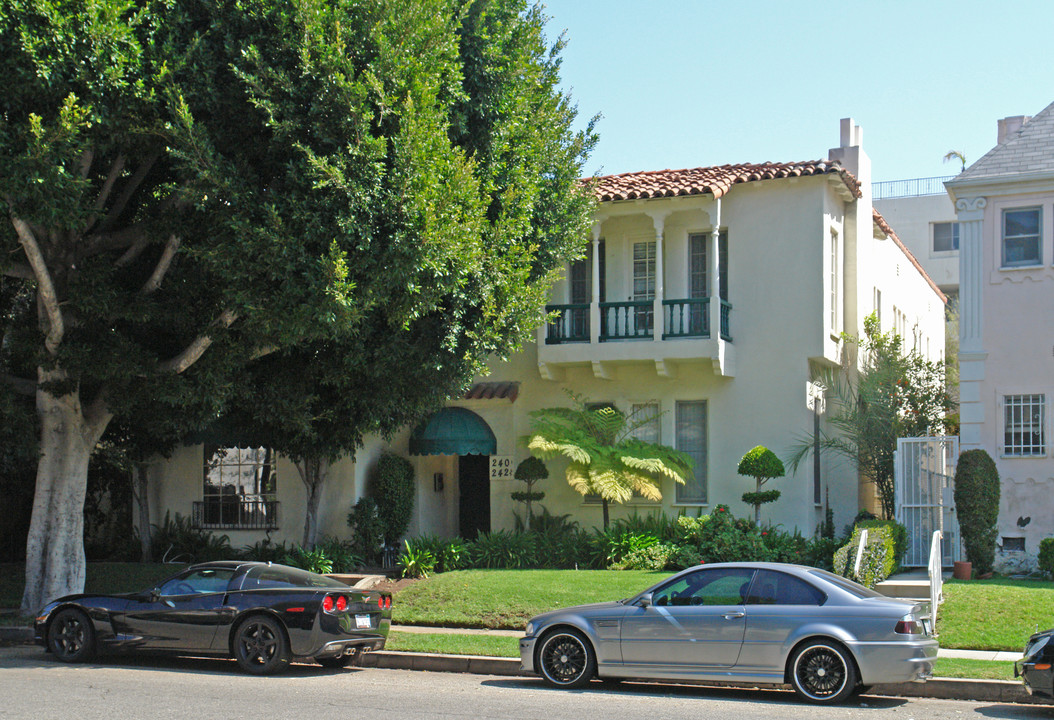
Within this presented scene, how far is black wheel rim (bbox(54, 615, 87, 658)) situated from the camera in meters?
12.5

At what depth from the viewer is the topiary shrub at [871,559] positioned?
1519 centimetres

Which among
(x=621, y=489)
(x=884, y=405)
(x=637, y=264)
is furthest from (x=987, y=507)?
(x=637, y=264)

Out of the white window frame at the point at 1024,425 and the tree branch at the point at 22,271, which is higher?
the tree branch at the point at 22,271

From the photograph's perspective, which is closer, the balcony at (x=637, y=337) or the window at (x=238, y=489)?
the balcony at (x=637, y=337)

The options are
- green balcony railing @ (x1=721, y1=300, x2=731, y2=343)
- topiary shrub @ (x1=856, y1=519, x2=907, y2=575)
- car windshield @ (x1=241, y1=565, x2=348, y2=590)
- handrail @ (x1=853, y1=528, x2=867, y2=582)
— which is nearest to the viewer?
car windshield @ (x1=241, y1=565, x2=348, y2=590)

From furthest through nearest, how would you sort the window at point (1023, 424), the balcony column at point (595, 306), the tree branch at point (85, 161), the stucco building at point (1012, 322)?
the balcony column at point (595, 306)
the window at point (1023, 424)
the stucco building at point (1012, 322)
the tree branch at point (85, 161)

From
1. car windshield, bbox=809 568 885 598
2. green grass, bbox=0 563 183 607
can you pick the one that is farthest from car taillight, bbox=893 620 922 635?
green grass, bbox=0 563 183 607

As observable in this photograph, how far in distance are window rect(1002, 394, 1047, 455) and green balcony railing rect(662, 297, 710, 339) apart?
5501 mm

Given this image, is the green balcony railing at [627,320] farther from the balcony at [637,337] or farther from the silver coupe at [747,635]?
the silver coupe at [747,635]

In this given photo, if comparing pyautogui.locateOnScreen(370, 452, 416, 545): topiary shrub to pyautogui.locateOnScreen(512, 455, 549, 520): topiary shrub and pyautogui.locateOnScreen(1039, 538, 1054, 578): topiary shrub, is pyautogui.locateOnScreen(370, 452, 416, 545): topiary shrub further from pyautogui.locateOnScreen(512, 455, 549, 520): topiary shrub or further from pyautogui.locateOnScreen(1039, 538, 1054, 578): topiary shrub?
pyautogui.locateOnScreen(1039, 538, 1054, 578): topiary shrub

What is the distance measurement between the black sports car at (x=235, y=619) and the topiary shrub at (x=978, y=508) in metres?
9.96

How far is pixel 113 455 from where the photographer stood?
1945cm

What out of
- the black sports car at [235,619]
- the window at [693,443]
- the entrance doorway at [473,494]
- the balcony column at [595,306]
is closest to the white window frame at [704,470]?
the window at [693,443]

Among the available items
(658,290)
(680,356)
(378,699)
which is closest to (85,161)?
(378,699)
